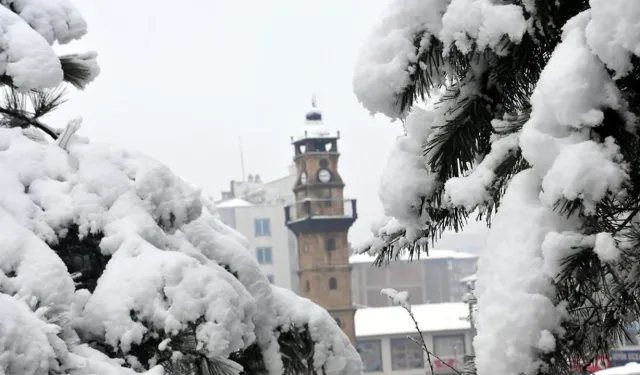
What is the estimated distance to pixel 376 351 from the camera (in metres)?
46.2

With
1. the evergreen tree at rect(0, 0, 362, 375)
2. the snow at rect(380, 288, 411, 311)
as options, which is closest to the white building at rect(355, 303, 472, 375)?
the evergreen tree at rect(0, 0, 362, 375)

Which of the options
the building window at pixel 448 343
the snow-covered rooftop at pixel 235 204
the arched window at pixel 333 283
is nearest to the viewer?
the arched window at pixel 333 283

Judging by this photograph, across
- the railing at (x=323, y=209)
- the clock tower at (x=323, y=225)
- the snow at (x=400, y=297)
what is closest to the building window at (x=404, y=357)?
the clock tower at (x=323, y=225)

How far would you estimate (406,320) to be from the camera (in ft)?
152

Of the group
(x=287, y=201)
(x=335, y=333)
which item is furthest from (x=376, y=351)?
(x=335, y=333)

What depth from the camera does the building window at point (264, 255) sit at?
52.2 metres

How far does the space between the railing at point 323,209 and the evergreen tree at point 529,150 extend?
38.9 m

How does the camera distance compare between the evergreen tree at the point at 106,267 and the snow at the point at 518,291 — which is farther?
the evergreen tree at the point at 106,267

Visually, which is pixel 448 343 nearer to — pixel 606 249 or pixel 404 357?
pixel 404 357

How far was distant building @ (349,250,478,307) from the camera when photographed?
61.4 metres

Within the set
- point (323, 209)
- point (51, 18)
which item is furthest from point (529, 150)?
point (323, 209)

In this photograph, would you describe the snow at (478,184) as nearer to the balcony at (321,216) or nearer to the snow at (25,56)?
the snow at (25,56)

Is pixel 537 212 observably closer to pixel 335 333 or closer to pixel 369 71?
pixel 369 71

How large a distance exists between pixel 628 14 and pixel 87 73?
357cm
